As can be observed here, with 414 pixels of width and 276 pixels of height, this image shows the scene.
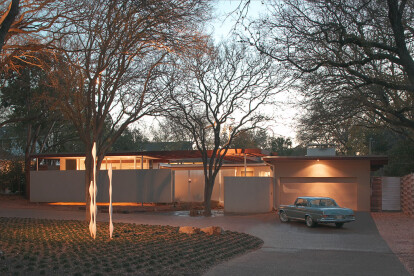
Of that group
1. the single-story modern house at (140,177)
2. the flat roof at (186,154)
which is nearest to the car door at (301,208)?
the single-story modern house at (140,177)

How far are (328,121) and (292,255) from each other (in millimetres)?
6434

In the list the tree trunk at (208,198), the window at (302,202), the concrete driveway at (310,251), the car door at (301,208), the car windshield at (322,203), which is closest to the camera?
the concrete driveway at (310,251)

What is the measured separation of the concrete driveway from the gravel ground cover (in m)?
0.24

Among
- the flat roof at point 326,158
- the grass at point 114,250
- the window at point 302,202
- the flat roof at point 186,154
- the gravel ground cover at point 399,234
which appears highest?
the flat roof at point 186,154

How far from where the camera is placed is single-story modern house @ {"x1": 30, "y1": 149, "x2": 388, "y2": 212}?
2630 centimetres

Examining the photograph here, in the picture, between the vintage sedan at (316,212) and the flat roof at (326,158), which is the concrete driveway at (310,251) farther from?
the flat roof at (326,158)

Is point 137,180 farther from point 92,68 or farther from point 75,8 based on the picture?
point 75,8

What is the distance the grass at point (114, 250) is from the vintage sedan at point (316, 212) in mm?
4455

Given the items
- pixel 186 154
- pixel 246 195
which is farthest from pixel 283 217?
pixel 186 154

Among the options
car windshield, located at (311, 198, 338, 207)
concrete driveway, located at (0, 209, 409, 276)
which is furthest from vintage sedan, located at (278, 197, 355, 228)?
concrete driveway, located at (0, 209, 409, 276)

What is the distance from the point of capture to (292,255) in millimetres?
12938

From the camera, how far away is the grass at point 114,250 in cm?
921

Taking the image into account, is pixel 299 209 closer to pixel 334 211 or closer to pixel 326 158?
pixel 334 211

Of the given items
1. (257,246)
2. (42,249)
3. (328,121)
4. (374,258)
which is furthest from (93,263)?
(328,121)
